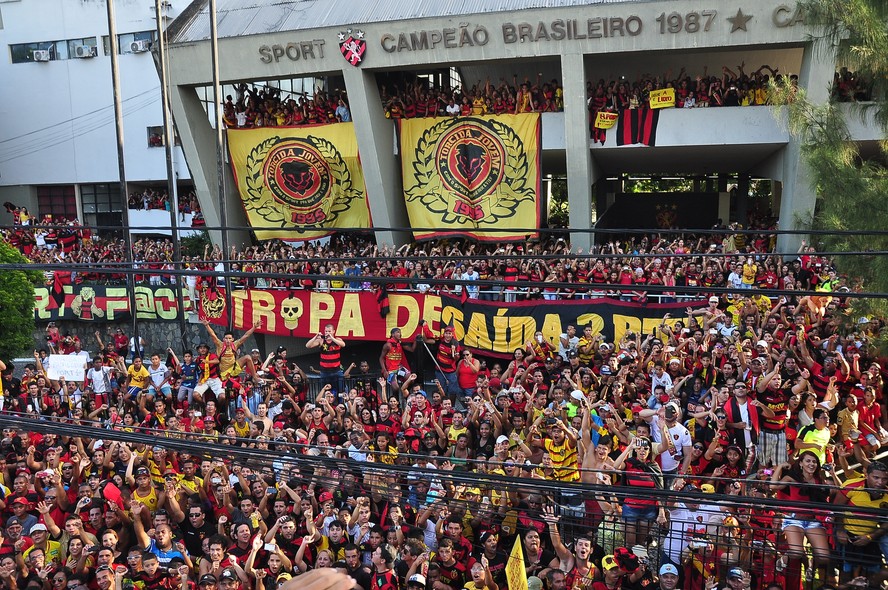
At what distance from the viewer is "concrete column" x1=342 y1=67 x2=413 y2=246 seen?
20.4 meters

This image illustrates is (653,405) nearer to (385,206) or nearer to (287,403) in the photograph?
(287,403)

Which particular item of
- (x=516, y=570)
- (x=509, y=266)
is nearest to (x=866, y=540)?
(x=516, y=570)

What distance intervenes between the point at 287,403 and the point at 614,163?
15733mm

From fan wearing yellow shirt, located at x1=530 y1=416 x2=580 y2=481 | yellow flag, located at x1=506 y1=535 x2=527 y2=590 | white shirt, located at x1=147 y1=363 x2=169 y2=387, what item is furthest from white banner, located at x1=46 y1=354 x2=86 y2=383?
yellow flag, located at x1=506 y1=535 x2=527 y2=590

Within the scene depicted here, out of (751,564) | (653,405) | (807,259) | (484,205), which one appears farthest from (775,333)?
(484,205)

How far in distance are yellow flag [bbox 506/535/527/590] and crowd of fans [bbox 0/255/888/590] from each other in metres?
0.15

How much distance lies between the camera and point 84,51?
3391 centimetres

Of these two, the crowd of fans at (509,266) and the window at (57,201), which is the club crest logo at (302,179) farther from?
the window at (57,201)

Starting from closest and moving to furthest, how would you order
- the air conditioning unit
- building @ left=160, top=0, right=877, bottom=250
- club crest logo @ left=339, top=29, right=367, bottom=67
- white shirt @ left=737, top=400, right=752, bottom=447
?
white shirt @ left=737, top=400, right=752, bottom=447, building @ left=160, top=0, right=877, bottom=250, club crest logo @ left=339, top=29, right=367, bottom=67, the air conditioning unit

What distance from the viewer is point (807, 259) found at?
1533 cm

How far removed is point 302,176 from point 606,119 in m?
8.63

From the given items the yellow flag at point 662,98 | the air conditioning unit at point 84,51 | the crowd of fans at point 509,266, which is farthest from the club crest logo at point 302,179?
the air conditioning unit at point 84,51

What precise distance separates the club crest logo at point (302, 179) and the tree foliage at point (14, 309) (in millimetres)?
6986

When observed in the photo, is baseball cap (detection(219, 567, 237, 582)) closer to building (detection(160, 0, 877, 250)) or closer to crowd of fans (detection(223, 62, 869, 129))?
building (detection(160, 0, 877, 250))
